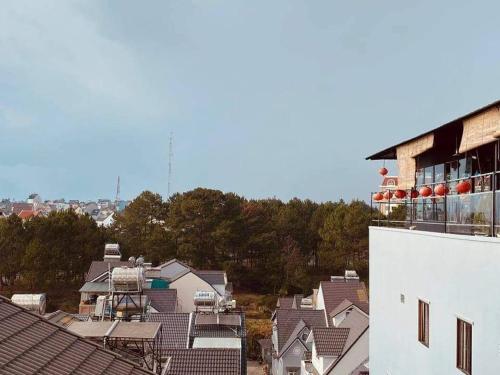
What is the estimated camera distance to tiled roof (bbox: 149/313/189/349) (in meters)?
19.2

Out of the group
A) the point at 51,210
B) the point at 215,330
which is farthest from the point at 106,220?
the point at 215,330

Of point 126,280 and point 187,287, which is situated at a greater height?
point 126,280

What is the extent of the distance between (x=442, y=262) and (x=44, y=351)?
18.3 feet

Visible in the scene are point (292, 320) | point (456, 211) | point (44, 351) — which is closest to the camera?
point (44, 351)

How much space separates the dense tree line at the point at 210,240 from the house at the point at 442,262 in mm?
35234

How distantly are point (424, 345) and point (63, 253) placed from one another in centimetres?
3870

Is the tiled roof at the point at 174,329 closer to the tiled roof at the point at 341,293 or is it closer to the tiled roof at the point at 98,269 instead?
the tiled roof at the point at 341,293

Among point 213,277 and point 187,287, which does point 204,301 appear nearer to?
point 187,287

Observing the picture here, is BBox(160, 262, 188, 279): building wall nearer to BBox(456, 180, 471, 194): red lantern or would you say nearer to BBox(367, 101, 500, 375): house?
BBox(367, 101, 500, 375): house

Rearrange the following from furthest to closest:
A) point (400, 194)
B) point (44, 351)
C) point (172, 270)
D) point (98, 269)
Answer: point (172, 270) < point (98, 269) < point (400, 194) < point (44, 351)

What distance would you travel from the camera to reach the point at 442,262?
743cm

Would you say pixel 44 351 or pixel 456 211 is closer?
pixel 44 351

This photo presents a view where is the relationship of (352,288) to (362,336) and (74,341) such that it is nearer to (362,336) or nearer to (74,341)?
(362,336)

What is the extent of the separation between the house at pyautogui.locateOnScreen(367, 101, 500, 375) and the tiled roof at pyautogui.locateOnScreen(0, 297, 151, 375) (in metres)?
4.24
